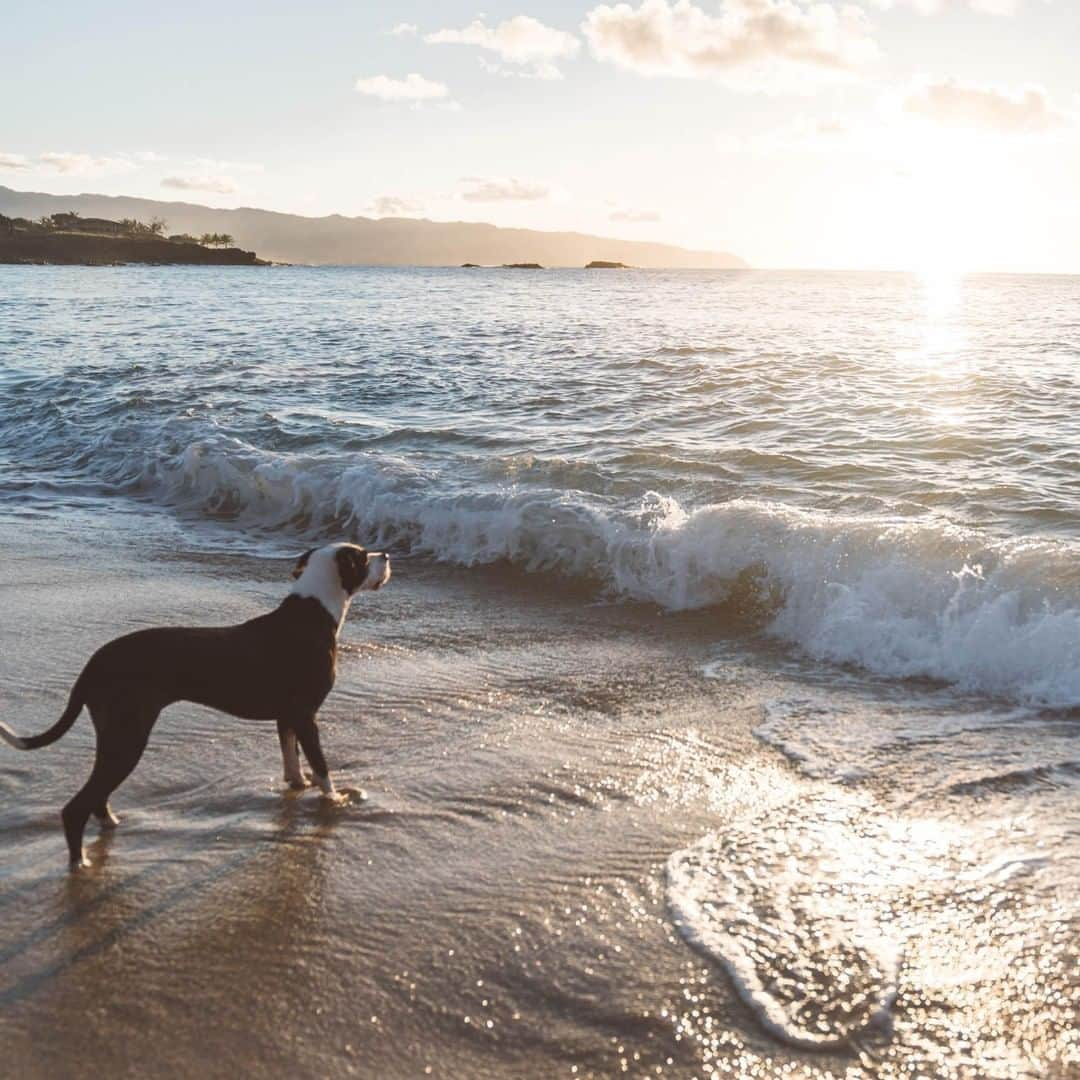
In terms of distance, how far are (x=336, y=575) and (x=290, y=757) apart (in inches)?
32.0

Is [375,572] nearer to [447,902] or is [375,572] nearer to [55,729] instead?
[55,729]

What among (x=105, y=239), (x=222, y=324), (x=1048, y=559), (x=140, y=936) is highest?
(x=105, y=239)

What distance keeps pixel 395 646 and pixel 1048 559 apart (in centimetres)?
443

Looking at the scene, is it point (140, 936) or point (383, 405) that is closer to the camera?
point (140, 936)

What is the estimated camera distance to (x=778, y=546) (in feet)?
27.9

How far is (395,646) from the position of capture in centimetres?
721

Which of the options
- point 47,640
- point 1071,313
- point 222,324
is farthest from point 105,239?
point 47,640

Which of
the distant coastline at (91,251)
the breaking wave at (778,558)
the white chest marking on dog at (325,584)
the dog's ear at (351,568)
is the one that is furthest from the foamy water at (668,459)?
the distant coastline at (91,251)

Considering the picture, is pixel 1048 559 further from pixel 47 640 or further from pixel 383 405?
pixel 383 405

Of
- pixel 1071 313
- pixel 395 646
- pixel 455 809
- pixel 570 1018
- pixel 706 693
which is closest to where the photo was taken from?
pixel 570 1018

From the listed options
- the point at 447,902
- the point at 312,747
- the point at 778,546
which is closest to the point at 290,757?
the point at 312,747

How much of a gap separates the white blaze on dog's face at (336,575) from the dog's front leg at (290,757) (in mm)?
510

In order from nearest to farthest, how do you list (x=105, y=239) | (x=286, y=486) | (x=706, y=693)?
1. (x=706, y=693)
2. (x=286, y=486)
3. (x=105, y=239)

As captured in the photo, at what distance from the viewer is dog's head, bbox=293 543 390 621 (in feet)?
16.0
